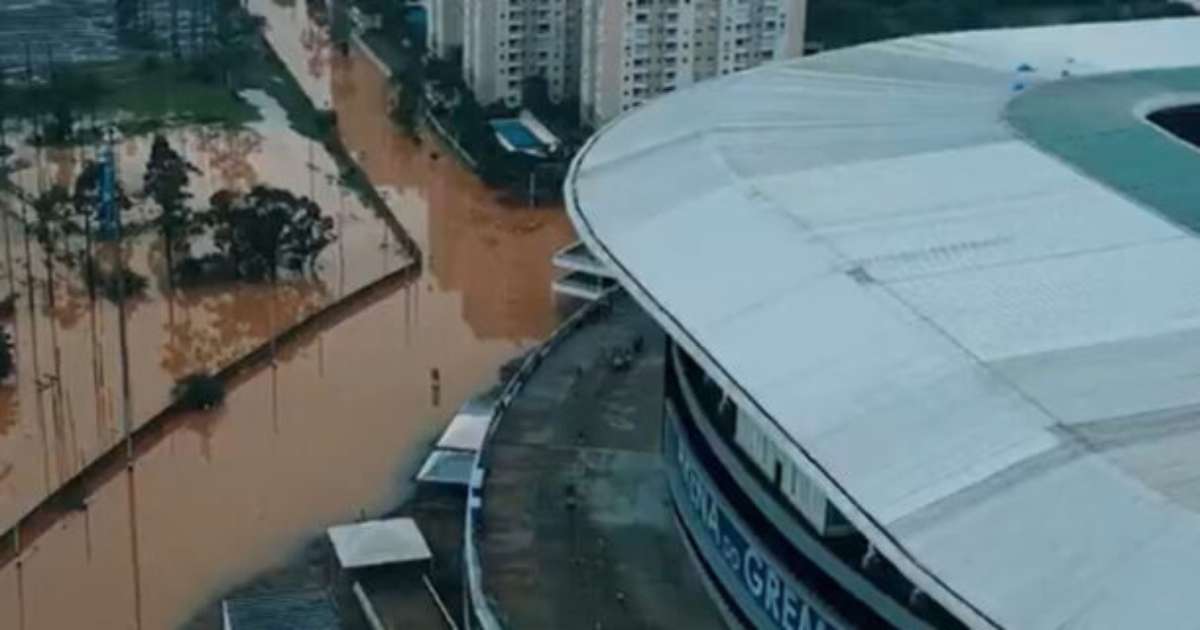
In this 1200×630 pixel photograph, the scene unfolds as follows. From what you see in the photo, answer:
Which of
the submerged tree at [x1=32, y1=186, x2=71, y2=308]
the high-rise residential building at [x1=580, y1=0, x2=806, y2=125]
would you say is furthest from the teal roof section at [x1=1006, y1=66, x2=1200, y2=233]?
the submerged tree at [x1=32, y1=186, x2=71, y2=308]

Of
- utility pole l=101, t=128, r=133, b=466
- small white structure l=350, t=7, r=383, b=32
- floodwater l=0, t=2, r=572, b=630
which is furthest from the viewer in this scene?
small white structure l=350, t=7, r=383, b=32

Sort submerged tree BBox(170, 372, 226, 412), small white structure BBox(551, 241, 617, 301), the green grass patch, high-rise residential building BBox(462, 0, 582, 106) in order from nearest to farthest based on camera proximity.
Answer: submerged tree BBox(170, 372, 226, 412), small white structure BBox(551, 241, 617, 301), the green grass patch, high-rise residential building BBox(462, 0, 582, 106)

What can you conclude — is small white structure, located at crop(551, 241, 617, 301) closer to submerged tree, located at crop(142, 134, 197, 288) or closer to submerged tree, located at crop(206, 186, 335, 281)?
submerged tree, located at crop(206, 186, 335, 281)

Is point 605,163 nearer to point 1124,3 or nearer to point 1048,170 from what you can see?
point 1048,170

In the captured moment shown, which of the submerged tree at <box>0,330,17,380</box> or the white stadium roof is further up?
the white stadium roof

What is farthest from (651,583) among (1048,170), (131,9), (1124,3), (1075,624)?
(1124,3)

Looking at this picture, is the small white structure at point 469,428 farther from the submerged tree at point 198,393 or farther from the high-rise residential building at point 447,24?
the high-rise residential building at point 447,24
